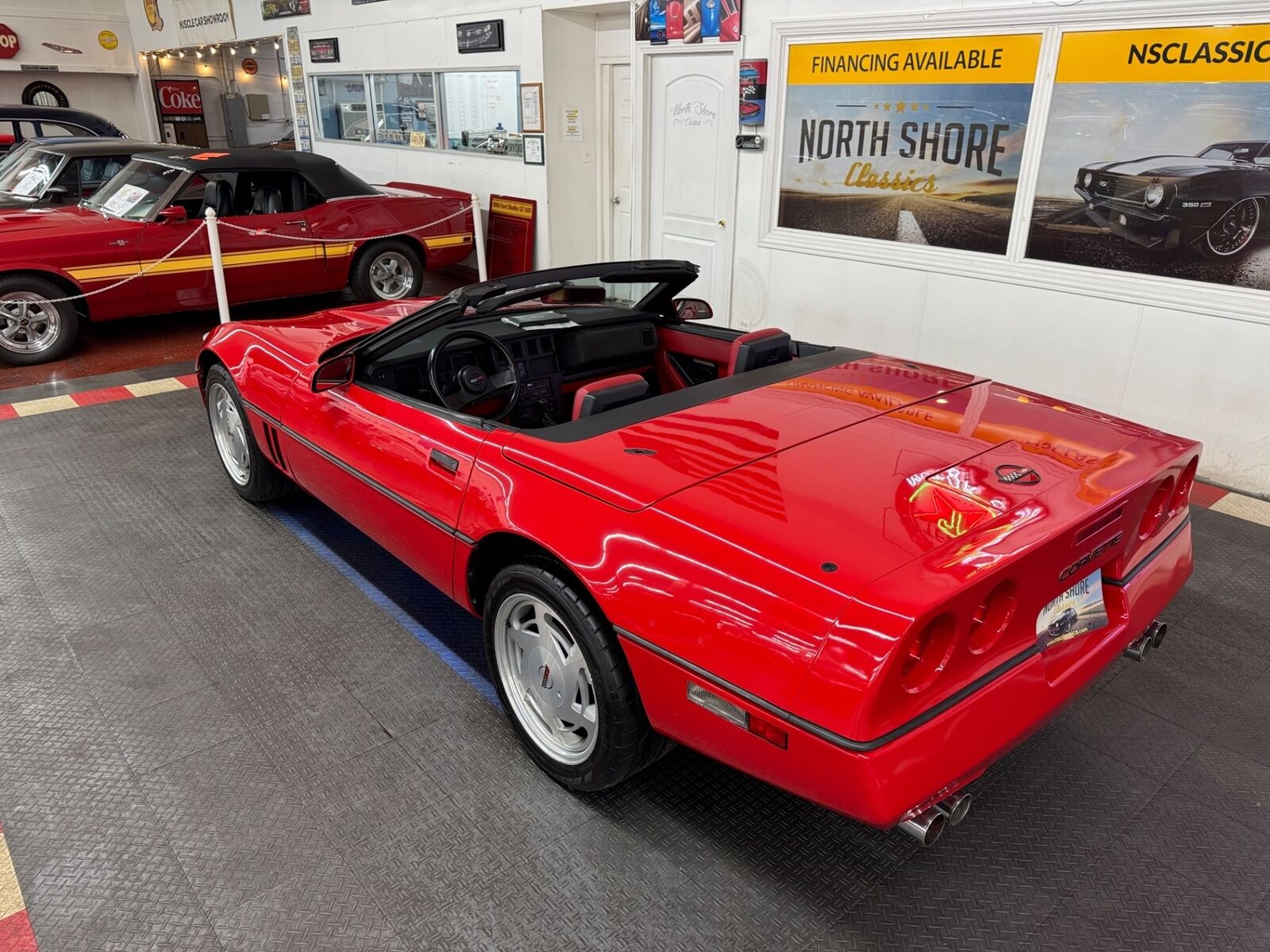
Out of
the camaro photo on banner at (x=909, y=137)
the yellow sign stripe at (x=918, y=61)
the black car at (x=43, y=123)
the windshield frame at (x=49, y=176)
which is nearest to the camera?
the yellow sign stripe at (x=918, y=61)

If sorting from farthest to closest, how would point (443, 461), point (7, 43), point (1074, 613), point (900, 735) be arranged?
point (7, 43) < point (443, 461) < point (1074, 613) < point (900, 735)

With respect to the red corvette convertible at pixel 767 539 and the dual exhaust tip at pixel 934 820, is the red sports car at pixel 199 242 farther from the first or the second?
the dual exhaust tip at pixel 934 820

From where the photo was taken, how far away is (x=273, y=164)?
23.7 ft

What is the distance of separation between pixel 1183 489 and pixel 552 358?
6.99 ft

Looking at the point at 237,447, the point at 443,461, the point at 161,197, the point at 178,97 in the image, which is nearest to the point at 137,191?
the point at 161,197

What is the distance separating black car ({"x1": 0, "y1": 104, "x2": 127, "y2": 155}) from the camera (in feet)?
32.1

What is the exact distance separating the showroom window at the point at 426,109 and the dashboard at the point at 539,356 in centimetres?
599

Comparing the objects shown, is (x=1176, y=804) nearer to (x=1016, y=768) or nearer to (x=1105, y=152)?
(x=1016, y=768)

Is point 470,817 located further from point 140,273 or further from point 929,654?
point 140,273

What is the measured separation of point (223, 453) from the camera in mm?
4270

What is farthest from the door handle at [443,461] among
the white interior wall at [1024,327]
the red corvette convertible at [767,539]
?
the white interior wall at [1024,327]

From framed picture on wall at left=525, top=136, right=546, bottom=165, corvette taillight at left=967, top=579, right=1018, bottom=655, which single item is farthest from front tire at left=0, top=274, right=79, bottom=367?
corvette taillight at left=967, top=579, right=1018, bottom=655

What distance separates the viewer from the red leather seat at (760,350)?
9.55 feet

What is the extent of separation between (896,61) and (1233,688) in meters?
4.20
